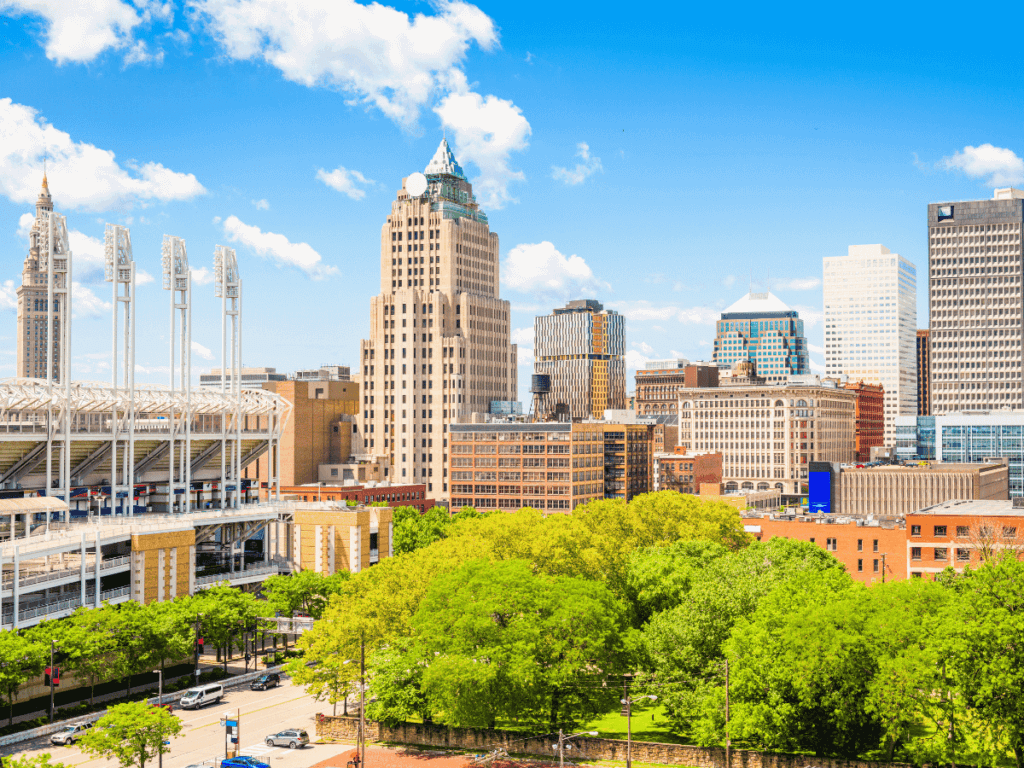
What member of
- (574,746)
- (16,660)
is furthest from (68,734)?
(574,746)

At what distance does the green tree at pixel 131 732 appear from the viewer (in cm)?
8006

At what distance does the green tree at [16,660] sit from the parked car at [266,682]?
73.1 feet

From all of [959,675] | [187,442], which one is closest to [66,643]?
[187,442]

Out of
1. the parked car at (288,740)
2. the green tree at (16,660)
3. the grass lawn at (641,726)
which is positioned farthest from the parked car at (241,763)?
the grass lawn at (641,726)

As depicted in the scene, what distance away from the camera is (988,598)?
3049 inches

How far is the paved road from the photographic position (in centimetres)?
8938

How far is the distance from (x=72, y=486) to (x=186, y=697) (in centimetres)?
5004

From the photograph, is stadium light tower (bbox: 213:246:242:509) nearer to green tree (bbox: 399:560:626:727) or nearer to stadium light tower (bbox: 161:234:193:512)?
stadium light tower (bbox: 161:234:193:512)

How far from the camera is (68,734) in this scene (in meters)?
94.1

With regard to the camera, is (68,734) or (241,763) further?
(68,734)

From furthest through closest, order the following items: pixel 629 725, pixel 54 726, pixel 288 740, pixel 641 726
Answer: pixel 641 726, pixel 54 726, pixel 288 740, pixel 629 725

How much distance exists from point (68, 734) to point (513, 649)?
120 ft

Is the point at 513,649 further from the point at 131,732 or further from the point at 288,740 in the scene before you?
the point at 131,732

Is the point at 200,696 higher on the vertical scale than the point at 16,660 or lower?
lower
